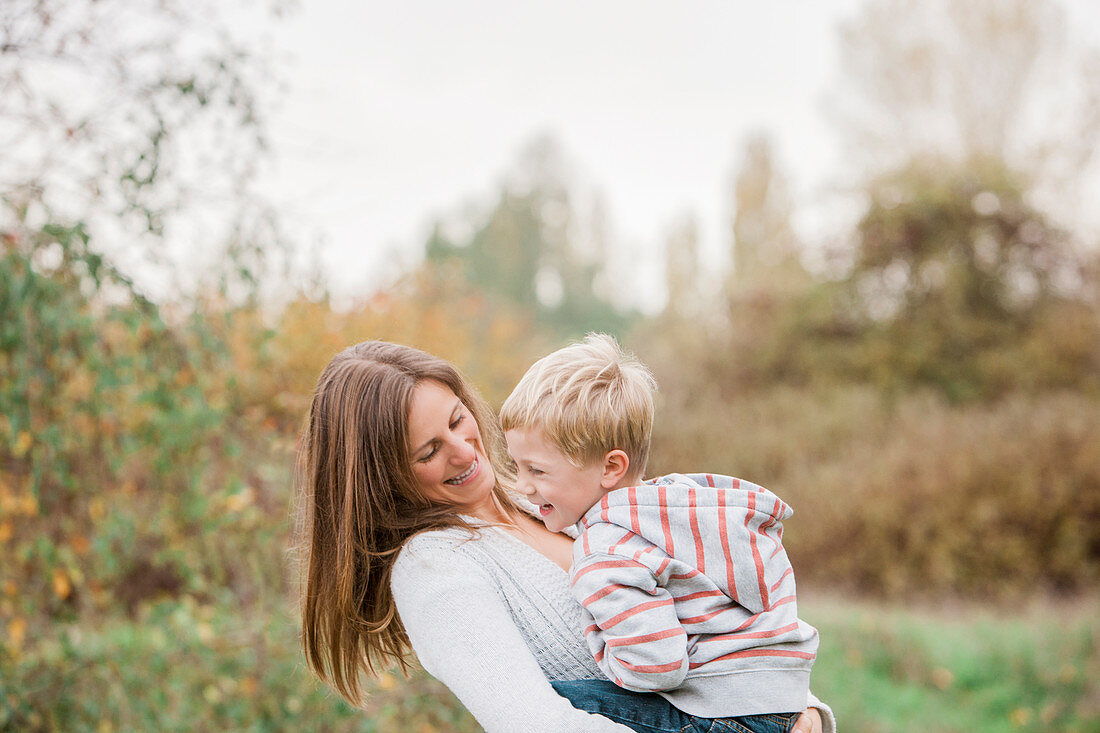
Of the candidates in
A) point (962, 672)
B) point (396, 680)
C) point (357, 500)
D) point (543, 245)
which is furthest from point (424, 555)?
point (543, 245)

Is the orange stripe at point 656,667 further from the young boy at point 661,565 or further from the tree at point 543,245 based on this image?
the tree at point 543,245

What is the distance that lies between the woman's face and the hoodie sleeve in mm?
421

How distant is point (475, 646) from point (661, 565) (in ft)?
1.13

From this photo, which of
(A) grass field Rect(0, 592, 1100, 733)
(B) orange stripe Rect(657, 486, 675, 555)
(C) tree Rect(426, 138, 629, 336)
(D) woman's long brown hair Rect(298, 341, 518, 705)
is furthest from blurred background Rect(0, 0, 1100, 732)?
(C) tree Rect(426, 138, 629, 336)

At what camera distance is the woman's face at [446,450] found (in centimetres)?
→ 179

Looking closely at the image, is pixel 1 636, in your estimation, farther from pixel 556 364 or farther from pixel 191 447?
pixel 556 364

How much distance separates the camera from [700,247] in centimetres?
2403

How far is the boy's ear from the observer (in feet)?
5.61

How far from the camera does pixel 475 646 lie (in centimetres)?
153

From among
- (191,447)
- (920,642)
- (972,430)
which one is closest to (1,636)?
(191,447)

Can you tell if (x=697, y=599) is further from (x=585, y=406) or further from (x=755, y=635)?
(x=585, y=406)

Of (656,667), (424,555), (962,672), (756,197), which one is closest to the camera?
(656,667)

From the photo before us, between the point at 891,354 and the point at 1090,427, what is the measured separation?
283 cm

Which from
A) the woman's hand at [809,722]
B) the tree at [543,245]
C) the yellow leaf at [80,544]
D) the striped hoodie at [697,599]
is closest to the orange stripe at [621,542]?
the striped hoodie at [697,599]
